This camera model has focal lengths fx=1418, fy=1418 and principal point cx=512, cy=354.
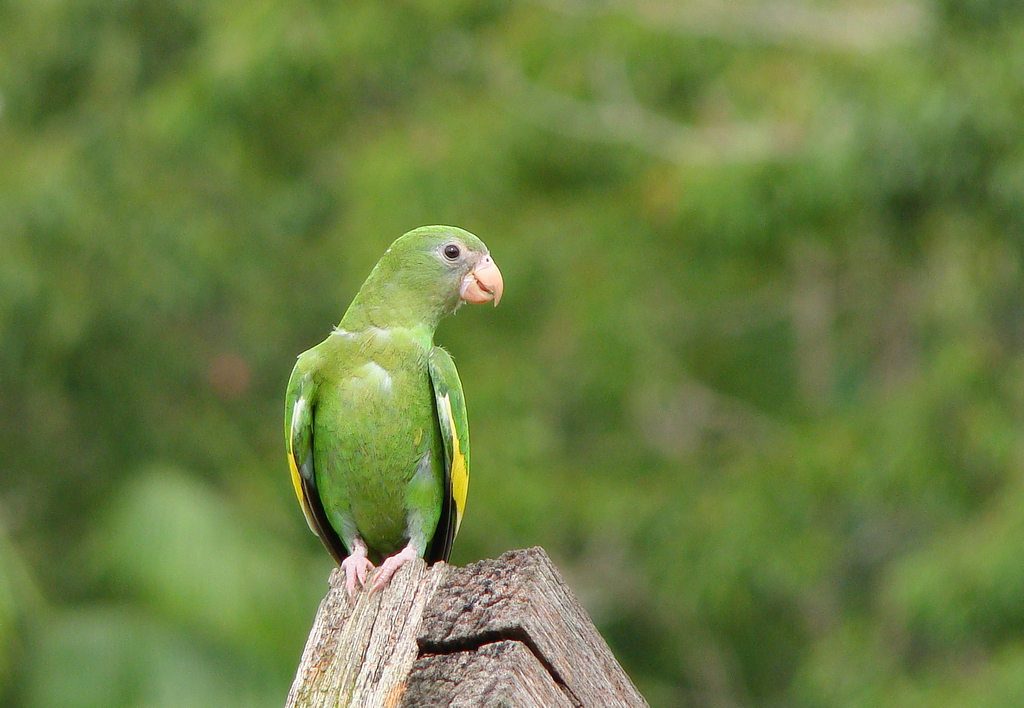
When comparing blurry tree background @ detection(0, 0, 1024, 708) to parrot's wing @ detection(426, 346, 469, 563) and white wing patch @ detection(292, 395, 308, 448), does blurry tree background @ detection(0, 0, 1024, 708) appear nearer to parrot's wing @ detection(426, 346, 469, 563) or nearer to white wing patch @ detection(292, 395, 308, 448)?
parrot's wing @ detection(426, 346, 469, 563)

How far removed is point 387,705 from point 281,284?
41.7ft

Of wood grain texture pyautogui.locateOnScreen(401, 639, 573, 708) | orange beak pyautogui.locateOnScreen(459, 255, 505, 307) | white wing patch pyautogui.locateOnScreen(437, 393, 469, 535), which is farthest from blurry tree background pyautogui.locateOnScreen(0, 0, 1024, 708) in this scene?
wood grain texture pyautogui.locateOnScreen(401, 639, 573, 708)

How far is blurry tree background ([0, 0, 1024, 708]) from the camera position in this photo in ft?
33.4

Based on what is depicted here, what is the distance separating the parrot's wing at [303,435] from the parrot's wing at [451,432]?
355 millimetres

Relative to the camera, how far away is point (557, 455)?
14.8 m

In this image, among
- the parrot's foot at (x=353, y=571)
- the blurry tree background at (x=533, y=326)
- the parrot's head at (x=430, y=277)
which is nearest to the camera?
the parrot's foot at (x=353, y=571)

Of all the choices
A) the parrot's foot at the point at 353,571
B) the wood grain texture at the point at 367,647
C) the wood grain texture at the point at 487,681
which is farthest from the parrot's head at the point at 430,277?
the wood grain texture at the point at 487,681

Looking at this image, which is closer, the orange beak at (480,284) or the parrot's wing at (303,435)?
the parrot's wing at (303,435)

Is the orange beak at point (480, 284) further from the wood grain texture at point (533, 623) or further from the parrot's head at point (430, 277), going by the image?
the wood grain texture at point (533, 623)

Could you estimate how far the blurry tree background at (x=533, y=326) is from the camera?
10180 mm

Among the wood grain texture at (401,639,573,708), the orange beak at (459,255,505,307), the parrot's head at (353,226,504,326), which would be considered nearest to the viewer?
the wood grain texture at (401,639,573,708)

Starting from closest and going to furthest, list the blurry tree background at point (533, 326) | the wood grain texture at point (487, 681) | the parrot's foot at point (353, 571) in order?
1. the wood grain texture at point (487, 681)
2. the parrot's foot at point (353, 571)
3. the blurry tree background at point (533, 326)

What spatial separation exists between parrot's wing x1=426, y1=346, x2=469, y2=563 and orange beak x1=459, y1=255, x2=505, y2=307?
0.26 m

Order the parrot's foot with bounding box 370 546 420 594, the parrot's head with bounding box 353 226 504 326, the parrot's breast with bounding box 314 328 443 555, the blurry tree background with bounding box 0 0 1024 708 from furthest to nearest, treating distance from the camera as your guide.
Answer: the blurry tree background with bounding box 0 0 1024 708, the parrot's head with bounding box 353 226 504 326, the parrot's breast with bounding box 314 328 443 555, the parrot's foot with bounding box 370 546 420 594
